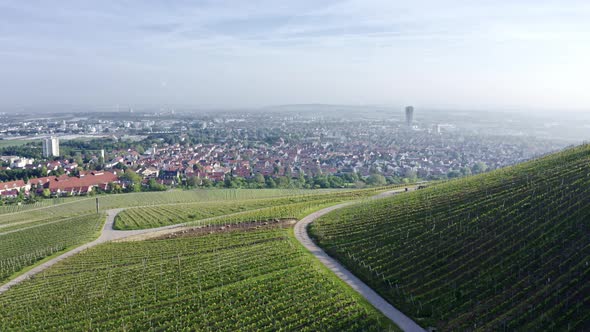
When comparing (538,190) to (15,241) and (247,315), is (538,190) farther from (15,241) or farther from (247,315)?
(15,241)

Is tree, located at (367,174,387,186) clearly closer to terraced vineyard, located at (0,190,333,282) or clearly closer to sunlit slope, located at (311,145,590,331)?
terraced vineyard, located at (0,190,333,282)

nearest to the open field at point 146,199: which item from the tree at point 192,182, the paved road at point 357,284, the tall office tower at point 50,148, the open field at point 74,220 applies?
the open field at point 74,220

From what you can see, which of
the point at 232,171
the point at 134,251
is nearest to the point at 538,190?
the point at 134,251

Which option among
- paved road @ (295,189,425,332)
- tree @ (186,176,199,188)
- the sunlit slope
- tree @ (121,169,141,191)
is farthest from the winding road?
tree @ (186,176,199,188)

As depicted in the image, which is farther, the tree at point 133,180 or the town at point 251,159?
the town at point 251,159

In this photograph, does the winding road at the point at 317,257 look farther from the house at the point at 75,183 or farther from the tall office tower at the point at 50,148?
the tall office tower at the point at 50,148
